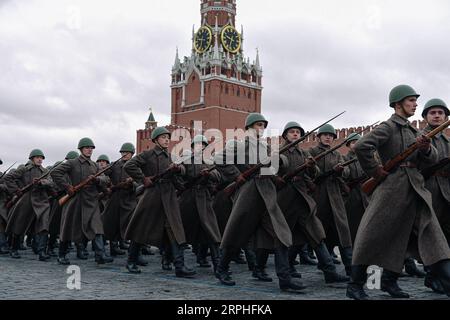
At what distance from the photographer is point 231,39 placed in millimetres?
88125

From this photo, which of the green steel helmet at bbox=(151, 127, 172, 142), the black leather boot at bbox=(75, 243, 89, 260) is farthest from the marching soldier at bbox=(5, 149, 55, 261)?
the green steel helmet at bbox=(151, 127, 172, 142)

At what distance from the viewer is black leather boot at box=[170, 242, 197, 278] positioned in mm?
8359

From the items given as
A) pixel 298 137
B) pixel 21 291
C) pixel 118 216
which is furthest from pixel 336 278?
pixel 118 216

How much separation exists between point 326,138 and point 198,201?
218cm

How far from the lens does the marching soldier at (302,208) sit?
7.61 meters

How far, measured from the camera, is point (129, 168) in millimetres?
8766

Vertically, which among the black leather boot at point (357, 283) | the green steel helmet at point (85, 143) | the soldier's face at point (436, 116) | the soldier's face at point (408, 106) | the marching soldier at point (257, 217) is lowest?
the black leather boot at point (357, 283)

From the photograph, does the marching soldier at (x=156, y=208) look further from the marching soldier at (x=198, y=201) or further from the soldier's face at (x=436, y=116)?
the soldier's face at (x=436, y=116)

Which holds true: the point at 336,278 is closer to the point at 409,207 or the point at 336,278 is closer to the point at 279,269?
the point at 279,269

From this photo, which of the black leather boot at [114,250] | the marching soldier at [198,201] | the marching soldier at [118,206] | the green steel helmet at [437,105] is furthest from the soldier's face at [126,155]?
the green steel helmet at [437,105]

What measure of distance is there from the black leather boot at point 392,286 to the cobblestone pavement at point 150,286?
11cm

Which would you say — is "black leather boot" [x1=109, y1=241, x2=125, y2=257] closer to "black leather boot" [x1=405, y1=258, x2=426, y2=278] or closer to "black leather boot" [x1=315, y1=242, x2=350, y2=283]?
"black leather boot" [x1=315, y1=242, x2=350, y2=283]

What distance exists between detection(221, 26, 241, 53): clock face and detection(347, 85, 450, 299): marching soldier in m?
82.3

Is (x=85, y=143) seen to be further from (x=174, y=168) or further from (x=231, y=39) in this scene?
(x=231, y=39)
